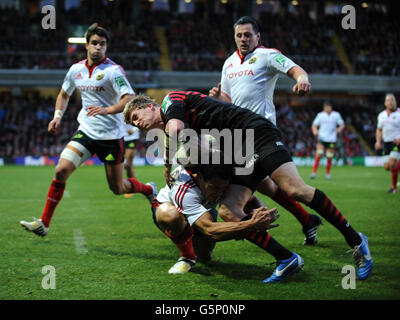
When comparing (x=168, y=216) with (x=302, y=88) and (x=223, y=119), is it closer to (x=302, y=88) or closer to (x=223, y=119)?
(x=223, y=119)

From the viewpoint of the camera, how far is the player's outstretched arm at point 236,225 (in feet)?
11.3

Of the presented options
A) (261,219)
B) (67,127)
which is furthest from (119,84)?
(67,127)

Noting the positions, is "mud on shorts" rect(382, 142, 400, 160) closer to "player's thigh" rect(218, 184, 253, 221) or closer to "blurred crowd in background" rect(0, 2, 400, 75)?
"player's thigh" rect(218, 184, 253, 221)

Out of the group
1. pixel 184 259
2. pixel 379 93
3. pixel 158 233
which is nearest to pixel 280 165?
pixel 184 259

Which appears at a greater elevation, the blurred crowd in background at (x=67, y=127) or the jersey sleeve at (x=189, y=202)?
the jersey sleeve at (x=189, y=202)

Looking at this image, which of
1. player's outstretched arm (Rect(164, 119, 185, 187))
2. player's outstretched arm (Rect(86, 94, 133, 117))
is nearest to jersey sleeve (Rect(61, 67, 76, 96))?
player's outstretched arm (Rect(86, 94, 133, 117))

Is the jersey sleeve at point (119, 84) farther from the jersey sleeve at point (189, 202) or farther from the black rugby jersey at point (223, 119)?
the jersey sleeve at point (189, 202)

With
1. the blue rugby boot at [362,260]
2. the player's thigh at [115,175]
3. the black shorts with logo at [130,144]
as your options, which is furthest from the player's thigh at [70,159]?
the black shorts with logo at [130,144]

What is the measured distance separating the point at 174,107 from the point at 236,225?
40.4 inches

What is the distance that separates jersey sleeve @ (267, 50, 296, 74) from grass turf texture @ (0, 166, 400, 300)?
1.93 meters

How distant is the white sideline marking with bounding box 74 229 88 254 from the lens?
5073mm

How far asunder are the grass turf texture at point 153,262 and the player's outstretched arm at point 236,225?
0.44 m

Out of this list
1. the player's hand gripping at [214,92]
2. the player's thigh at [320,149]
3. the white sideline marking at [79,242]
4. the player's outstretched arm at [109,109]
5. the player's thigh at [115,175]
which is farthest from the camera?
the player's thigh at [320,149]
